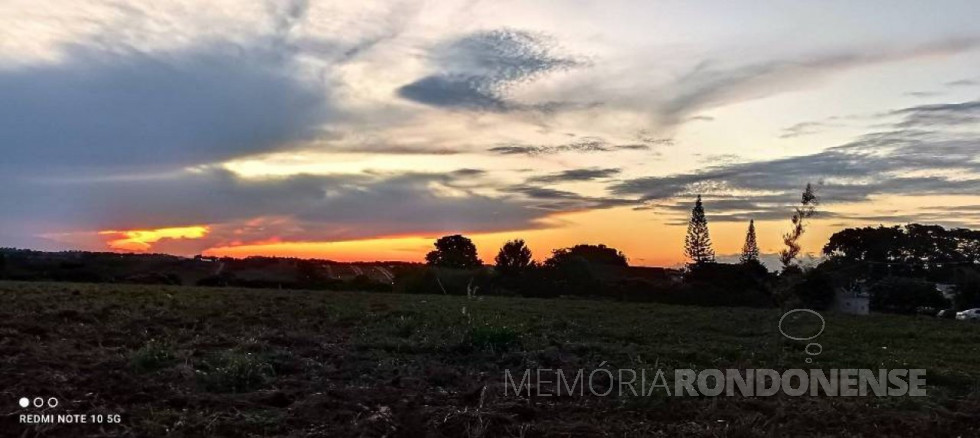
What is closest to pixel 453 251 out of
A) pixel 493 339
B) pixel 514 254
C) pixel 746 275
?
pixel 514 254

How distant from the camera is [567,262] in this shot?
45938 mm

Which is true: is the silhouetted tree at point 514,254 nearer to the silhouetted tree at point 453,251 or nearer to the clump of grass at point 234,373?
the silhouetted tree at point 453,251

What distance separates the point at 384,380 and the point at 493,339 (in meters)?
2.47

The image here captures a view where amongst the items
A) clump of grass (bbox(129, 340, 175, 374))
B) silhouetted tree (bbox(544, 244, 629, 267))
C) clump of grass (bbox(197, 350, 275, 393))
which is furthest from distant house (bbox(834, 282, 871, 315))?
clump of grass (bbox(129, 340, 175, 374))

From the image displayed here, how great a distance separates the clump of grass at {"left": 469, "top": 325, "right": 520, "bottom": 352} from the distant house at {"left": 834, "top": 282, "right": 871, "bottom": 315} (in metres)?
27.8

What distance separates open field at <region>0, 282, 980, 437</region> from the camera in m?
5.99

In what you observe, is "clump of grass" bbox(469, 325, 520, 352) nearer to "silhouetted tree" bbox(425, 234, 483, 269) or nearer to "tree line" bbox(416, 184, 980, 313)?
"tree line" bbox(416, 184, 980, 313)

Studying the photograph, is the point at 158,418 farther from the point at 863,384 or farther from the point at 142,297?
the point at 142,297

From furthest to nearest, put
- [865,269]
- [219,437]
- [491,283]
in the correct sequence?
[865,269], [491,283], [219,437]

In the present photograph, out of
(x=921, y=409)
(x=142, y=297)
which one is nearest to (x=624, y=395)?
(x=921, y=409)

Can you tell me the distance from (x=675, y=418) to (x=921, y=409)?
2611mm

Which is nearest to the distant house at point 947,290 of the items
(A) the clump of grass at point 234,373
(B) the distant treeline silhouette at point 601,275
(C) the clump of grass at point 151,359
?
(B) the distant treeline silhouette at point 601,275

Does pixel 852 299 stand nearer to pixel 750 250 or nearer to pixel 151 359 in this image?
pixel 750 250

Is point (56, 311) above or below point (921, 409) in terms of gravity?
above
